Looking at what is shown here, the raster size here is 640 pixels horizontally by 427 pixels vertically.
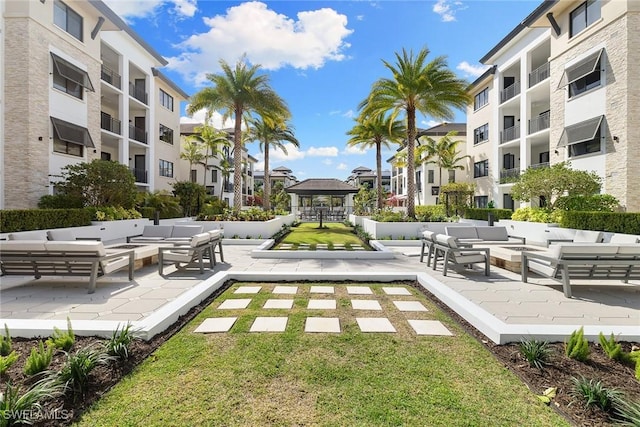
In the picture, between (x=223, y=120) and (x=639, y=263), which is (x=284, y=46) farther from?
(x=639, y=263)

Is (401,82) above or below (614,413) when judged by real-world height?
above

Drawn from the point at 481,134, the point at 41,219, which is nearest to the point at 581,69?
the point at 481,134

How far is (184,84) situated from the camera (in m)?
31.6

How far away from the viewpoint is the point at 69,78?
16.7 meters

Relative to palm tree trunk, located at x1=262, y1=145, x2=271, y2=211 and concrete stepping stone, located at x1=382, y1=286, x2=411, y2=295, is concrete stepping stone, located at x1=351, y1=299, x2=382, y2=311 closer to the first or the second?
concrete stepping stone, located at x1=382, y1=286, x2=411, y2=295

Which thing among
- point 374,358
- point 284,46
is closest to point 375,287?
point 374,358

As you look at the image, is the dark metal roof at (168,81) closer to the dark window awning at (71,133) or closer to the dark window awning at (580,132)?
the dark window awning at (71,133)

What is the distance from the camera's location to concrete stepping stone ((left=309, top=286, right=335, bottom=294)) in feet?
20.7

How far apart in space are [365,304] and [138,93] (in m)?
26.1

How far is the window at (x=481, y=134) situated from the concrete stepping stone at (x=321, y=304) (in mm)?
27879

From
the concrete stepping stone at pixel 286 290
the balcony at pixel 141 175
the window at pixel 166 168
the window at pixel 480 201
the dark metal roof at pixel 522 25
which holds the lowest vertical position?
the concrete stepping stone at pixel 286 290

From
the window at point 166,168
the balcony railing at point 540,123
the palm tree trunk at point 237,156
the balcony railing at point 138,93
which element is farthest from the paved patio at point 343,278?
the window at point 166,168

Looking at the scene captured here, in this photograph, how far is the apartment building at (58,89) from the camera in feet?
48.4

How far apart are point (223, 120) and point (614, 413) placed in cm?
2112
